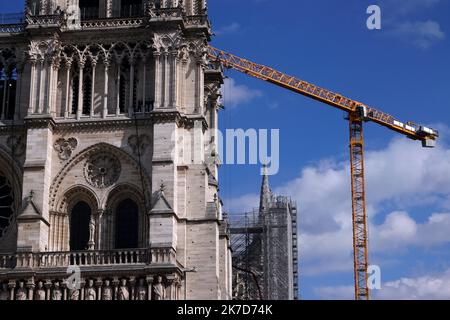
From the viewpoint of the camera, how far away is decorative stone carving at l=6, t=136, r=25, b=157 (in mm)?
56844

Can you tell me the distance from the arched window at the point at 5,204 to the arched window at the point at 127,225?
577cm

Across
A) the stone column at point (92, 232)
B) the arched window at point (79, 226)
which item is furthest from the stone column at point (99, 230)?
the arched window at point (79, 226)

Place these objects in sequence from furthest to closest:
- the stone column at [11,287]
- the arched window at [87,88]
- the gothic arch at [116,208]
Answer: the arched window at [87,88] → the gothic arch at [116,208] → the stone column at [11,287]

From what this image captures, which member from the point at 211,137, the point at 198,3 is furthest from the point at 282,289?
the point at 198,3

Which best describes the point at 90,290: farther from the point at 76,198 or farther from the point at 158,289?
the point at 76,198

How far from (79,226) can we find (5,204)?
4283mm

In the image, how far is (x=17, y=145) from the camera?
56.9 m

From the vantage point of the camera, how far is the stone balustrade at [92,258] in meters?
52.5

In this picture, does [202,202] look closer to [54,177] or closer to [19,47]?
[54,177]

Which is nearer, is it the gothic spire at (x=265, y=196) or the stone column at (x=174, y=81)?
the stone column at (x=174, y=81)

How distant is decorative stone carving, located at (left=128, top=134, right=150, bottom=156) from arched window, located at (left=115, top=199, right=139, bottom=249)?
261 centimetres

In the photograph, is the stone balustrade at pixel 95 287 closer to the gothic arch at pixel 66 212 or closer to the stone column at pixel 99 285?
the stone column at pixel 99 285

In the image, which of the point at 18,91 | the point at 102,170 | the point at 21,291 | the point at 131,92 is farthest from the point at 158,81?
the point at 21,291
